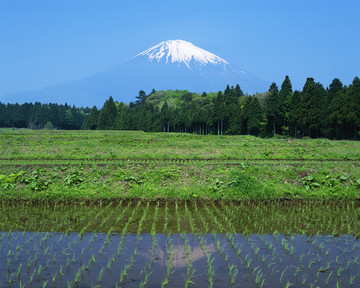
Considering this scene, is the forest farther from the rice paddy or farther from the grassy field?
the rice paddy

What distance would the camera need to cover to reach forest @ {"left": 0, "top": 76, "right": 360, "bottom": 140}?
4416cm

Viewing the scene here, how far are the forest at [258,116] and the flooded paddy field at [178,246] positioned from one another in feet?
119

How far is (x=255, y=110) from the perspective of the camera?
57125 millimetres

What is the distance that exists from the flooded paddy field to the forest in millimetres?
36387

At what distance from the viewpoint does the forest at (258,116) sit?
4416 cm

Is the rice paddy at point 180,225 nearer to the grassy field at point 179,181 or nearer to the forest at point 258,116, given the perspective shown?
the grassy field at point 179,181

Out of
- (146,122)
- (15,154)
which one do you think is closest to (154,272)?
(15,154)

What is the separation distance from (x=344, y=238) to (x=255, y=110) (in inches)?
1981

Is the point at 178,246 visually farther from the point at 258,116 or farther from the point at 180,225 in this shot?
the point at 258,116

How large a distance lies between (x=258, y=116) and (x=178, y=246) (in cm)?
5178

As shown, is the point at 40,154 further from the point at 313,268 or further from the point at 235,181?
the point at 313,268

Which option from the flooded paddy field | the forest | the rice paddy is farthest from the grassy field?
the forest

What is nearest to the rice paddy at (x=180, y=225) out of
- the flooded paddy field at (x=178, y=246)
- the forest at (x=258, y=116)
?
the flooded paddy field at (x=178, y=246)

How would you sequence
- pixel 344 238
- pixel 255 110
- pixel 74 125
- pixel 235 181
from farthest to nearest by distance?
pixel 74 125
pixel 255 110
pixel 235 181
pixel 344 238
